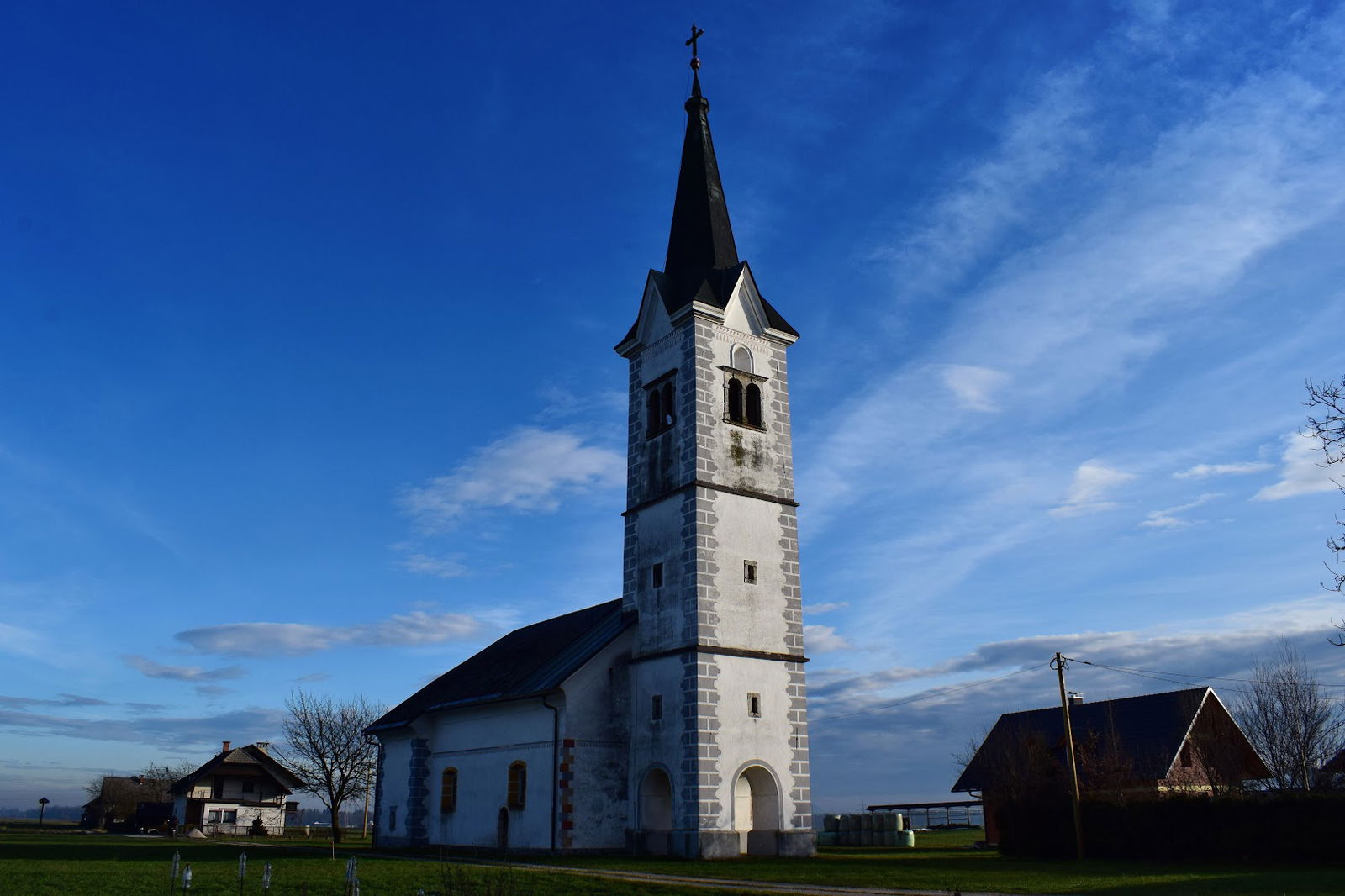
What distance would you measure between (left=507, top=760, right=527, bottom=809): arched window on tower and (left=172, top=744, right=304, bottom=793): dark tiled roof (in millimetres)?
45025

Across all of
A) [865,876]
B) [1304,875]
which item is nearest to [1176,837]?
[1304,875]

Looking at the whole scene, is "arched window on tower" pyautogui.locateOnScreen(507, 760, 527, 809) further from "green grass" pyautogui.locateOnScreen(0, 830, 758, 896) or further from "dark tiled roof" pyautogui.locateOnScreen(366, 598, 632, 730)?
"green grass" pyautogui.locateOnScreen(0, 830, 758, 896)

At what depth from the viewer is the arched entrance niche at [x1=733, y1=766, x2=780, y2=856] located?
3014 cm

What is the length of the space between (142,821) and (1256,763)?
77229 mm

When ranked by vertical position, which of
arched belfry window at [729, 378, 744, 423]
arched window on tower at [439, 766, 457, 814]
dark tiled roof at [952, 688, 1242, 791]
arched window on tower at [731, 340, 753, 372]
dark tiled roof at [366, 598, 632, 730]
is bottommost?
arched window on tower at [439, 766, 457, 814]

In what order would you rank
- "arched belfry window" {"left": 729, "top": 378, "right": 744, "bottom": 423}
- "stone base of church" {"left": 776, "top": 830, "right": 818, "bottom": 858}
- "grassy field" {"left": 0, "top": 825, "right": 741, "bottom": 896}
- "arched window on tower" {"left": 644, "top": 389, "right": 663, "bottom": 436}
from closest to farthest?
1. "grassy field" {"left": 0, "top": 825, "right": 741, "bottom": 896}
2. "stone base of church" {"left": 776, "top": 830, "right": 818, "bottom": 858}
3. "arched belfry window" {"left": 729, "top": 378, "right": 744, "bottom": 423}
4. "arched window on tower" {"left": 644, "top": 389, "right": 663, "bottom": 436}

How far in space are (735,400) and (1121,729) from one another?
28701 mm

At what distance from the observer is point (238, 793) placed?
7156 cm

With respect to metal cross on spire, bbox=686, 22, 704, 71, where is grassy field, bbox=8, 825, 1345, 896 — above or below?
below

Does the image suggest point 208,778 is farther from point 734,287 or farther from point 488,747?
point 734,287

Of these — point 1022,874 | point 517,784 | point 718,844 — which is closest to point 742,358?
point 718,844

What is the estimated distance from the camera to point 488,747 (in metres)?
36.2

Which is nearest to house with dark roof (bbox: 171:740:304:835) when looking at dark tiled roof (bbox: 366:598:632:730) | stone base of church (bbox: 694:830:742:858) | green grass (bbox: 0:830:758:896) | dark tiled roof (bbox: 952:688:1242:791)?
dark tiled roof (bbox: 366:598:632:730)

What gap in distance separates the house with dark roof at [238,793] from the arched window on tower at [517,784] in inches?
1725
